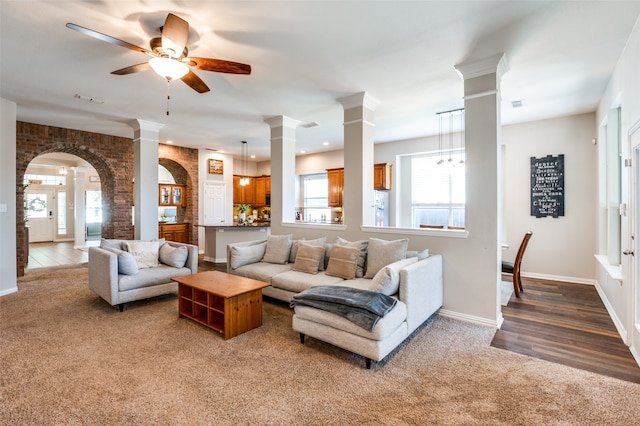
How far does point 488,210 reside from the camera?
3369mm

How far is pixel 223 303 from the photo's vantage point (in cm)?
321

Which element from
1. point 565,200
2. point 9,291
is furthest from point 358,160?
point 9,291

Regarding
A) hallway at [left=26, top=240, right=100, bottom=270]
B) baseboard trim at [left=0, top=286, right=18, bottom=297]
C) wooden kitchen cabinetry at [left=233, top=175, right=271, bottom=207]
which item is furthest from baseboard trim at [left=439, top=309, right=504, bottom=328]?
hallway at [left=26, top=240, right=100, bottom=270]

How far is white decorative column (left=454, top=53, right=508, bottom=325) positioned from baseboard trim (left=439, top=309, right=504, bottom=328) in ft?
0.12

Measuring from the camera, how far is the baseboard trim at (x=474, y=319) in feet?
11.0

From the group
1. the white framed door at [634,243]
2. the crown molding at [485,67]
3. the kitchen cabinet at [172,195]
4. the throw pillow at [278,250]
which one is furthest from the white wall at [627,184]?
the kitchen cabinet at [172,195]

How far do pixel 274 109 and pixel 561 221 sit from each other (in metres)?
5.17

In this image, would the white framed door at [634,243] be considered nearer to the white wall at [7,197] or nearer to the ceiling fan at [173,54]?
the ceiling fan at [173,54]

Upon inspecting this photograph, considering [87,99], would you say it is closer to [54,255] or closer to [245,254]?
→ [245,254]

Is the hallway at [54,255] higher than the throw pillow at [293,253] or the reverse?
the reverse

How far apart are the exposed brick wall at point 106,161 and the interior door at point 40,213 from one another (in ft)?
17.5

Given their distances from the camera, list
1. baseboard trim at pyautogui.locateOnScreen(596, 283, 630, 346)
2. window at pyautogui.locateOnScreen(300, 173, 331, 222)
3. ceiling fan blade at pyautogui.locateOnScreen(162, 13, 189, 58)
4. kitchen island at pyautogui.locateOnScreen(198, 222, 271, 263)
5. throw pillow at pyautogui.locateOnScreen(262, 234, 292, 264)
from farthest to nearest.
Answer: window at pyautogui.locateOnScreen(300, 173, 331, 222)
kitchen island at pyautogui.locateOnScreen(198, 222, 271, 263)
throw pillow at pyautogui.locateOnScreen(262, 234, 292, 264)
baseboard trim at pyautogui.locateOnScreen(596, 283, 630, 346)
ceiling fan blade at pyautogui.locateOnScreen(162, 13, 189, 58)

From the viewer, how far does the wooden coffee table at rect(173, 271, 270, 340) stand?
10.1 feet

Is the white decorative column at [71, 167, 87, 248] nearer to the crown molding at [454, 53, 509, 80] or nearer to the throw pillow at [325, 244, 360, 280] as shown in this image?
the throw pillow at [325, 244, 360, 280]
